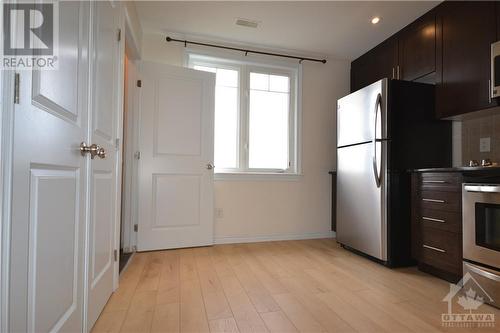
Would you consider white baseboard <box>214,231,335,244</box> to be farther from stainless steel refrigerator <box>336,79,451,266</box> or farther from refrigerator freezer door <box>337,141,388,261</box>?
stainless steel refrigerator <box>336,79,451,266</box>

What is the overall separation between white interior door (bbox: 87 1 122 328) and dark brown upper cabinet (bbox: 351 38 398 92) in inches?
107

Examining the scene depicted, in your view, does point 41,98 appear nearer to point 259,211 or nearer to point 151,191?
point 151,191

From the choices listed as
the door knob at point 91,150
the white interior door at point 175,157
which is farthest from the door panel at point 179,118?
the door knob at point 91,150

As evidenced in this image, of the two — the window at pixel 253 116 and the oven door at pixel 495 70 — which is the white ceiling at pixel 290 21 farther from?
the oven door at pixel 495 70

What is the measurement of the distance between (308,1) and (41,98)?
2347 millimetres

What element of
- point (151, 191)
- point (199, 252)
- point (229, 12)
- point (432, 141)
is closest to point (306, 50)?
point (229, 12)

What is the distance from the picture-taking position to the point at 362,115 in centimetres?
262

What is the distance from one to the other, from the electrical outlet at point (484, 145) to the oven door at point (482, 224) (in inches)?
28.9

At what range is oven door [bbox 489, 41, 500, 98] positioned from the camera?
76.4 inches

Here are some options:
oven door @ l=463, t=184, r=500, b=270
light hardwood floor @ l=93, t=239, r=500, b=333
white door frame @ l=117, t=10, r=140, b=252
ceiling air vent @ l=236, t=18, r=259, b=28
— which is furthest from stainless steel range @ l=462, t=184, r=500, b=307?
white door frame @ l=117, t=10, r=140, b=252

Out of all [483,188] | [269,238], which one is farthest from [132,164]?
[483,188]

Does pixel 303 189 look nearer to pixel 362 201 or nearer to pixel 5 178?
pixel 362 201

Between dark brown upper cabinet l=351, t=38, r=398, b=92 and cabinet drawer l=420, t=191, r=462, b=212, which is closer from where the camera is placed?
cabinet drawer l=420, t=191, r=462, b=212

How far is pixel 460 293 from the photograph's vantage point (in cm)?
185
